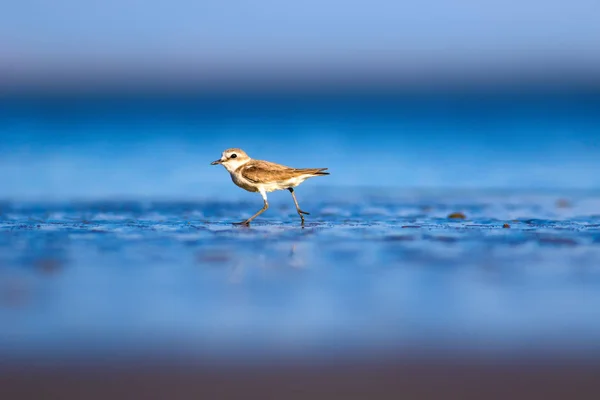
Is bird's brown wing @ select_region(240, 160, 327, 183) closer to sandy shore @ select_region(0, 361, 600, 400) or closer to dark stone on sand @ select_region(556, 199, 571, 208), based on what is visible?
dark stone on sand @ select_region(556, 199, 571, 208)

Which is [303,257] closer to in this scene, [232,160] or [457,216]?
[232,160]

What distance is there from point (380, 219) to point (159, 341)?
7293mm

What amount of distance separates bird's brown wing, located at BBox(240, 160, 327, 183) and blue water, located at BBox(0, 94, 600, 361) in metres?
0.70

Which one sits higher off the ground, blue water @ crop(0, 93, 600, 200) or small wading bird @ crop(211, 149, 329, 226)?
blue water @ crop(0, 93, 600, 200)

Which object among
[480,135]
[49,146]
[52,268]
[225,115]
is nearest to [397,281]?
[52,268]

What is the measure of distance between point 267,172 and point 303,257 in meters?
3.82

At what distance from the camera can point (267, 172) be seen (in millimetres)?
A: 12883

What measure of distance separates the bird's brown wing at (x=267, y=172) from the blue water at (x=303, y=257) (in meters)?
0.70

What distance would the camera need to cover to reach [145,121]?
37.2 metres

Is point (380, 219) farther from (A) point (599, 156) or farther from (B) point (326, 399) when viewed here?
(A) point (599, 156)

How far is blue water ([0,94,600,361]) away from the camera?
20.3ft

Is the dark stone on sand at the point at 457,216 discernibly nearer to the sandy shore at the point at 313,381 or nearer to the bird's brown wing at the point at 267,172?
the bird's brown wing at the point at 267,172

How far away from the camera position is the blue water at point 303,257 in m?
6.20

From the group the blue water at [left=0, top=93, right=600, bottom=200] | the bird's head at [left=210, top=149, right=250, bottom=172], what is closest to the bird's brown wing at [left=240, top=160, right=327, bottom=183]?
the bird's head at [left=210, top=149, right=250, bottom=172]
